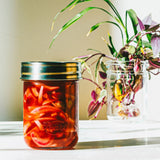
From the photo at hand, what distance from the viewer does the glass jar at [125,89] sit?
0.74 metres

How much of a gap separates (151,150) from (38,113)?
20 cm

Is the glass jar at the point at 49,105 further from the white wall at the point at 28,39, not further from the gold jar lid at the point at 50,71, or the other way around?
the white wall at the point at 28,39

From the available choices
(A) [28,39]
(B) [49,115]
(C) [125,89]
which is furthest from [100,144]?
(A) [28,39]

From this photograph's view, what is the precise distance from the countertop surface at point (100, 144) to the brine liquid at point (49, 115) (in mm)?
19

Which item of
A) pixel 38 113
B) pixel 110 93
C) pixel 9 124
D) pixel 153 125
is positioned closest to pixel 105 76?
pixel 110 93

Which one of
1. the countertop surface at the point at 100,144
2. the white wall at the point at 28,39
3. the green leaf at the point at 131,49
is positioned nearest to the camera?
the countertop surface at the point at 100,144

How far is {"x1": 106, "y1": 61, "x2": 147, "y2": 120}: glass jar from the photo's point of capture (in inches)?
29.1

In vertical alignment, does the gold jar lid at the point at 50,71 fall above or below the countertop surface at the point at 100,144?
above

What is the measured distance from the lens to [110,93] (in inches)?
30.7

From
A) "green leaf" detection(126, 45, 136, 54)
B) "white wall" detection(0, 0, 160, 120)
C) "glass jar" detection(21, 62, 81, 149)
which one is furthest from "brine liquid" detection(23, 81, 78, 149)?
"white wall" detection(0, 0, 160, 120)

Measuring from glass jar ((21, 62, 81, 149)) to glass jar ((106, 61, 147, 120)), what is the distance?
0.86ft

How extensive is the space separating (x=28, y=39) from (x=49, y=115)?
1.58 ft

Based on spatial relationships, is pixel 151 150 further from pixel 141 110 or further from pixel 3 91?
pixel 3 91

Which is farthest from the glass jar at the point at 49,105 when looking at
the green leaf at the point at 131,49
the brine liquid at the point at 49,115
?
the green leaf at the point at 131,49
